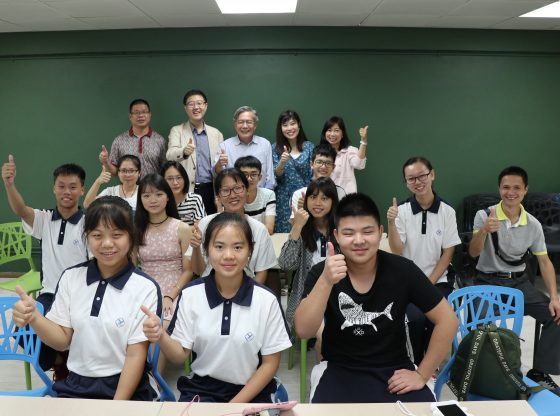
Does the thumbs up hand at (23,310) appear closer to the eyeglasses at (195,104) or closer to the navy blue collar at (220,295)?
the navy blue collar at (220,295)

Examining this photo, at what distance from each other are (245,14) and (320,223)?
2.42m

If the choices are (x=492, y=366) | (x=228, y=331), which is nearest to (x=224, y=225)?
(x=228, y=331)

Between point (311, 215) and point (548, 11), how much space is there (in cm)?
316

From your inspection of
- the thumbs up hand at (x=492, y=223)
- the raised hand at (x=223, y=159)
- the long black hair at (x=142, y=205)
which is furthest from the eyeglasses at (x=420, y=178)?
the raised hand at (x=223, y=159)

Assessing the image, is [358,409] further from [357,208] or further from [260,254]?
[260,254]

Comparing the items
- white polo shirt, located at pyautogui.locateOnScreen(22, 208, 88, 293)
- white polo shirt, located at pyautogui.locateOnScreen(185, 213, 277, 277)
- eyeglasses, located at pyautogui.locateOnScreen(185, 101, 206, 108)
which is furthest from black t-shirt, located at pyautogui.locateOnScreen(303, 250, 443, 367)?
eyeglasses, located at pyautogui.locateOnScreen(185, 101, 206, 108)

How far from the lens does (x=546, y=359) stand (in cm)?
271

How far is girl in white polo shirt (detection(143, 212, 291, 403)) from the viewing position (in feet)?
5.54

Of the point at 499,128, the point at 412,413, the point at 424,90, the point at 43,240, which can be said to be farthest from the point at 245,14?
the point at 412,413

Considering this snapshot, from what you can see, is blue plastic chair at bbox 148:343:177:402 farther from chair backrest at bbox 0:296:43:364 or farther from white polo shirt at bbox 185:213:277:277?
white polo shirt at bbox 185:213:277:277

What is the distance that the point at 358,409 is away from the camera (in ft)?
4.44

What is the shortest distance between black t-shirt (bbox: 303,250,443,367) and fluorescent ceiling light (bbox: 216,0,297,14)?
2.89 m

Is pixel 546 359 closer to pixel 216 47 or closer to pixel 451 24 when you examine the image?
pixel 451 24

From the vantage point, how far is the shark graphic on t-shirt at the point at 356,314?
1.73 metres
